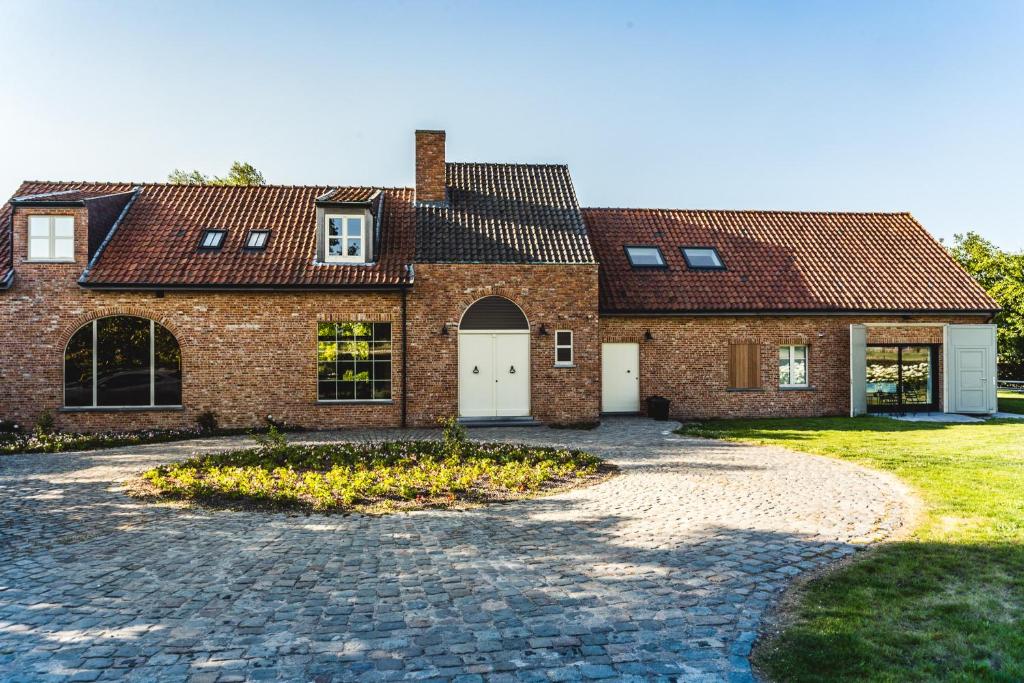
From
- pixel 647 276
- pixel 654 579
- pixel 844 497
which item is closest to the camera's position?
pixel 654 579

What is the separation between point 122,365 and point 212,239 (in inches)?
161

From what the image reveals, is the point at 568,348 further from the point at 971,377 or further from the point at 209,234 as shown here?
the point at 971,377

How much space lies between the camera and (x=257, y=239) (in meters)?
18.5

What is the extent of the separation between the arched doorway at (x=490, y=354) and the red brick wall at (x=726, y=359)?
3061 mm

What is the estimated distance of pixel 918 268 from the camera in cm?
2153

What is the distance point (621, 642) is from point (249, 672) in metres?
2.43

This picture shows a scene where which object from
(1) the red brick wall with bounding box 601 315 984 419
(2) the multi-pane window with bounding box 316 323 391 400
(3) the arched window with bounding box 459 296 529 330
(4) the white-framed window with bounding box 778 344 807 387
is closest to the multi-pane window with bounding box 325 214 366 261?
(2) the multi-pane window with bounding box 316 323 391 400

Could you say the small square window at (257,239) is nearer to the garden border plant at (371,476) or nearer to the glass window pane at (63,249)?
the glass window pane at (63,249)

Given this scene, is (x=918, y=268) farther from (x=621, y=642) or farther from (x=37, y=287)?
(x=37, y=287)

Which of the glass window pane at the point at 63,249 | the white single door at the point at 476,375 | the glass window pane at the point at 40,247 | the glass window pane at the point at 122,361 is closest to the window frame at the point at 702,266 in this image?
the white single door at the point at 476,375

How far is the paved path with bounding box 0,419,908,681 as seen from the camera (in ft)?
14.2

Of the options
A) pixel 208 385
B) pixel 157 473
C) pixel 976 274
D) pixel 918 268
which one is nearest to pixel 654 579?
pixel 157 473

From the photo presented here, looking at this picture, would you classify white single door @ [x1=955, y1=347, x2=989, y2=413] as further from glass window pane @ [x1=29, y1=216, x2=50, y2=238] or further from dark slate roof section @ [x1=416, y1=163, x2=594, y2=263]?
glass window pane @ [x1=29, y1=216, x2=50, y2=238]

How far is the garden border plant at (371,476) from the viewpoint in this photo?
Answer: 28.9 feet
